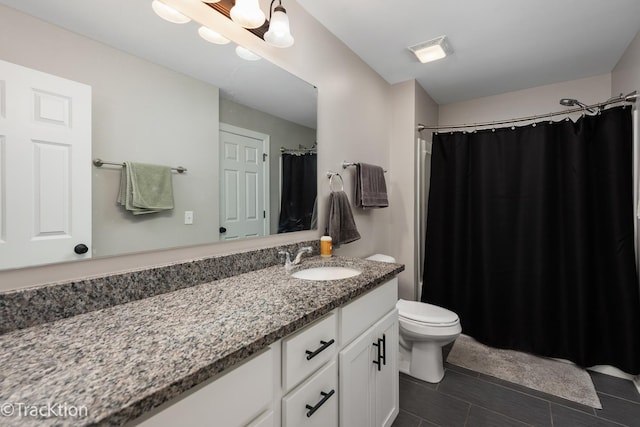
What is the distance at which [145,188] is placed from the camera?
1.00 m

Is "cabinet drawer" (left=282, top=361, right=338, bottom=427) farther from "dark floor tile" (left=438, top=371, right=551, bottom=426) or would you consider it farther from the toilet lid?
"dark floor tile" (left=438, top=371, right=551, bottom=426)

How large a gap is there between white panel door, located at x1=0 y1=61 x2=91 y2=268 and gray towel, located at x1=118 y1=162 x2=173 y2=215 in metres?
0.10

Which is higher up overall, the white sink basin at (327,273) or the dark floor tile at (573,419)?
the white sink basin at (327,273)

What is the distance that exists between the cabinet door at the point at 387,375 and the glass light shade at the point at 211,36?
4.69 ft

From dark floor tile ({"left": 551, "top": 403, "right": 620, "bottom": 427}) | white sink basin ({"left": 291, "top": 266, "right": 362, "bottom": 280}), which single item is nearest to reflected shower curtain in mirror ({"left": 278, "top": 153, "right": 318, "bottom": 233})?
white sink basin ({"left": 291, "top": 266, "right": 362, "bottom": 280})

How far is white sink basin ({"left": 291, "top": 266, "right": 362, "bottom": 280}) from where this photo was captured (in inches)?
57.1

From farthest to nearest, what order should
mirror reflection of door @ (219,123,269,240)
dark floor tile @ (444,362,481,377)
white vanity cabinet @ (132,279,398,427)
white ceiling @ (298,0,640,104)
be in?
dark floor tile @ (444,362,481,377) → white ceiling @ (298,0,640,104) → mirror reflection of door @ (219,123,269,240) → white vanity cabinet @ (132,279,398,427)

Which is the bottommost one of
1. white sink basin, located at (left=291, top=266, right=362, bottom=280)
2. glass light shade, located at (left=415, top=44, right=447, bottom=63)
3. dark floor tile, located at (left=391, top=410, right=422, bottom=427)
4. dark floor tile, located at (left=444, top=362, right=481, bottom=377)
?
dark floor tile, located at (left=391, top=410, right=422, bottom=427)

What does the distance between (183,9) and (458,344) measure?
284 cm

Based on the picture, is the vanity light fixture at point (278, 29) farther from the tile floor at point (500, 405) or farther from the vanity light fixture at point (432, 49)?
the tile floor at point (500, 405)

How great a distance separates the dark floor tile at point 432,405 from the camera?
159 centimetres

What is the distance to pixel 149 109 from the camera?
101cm

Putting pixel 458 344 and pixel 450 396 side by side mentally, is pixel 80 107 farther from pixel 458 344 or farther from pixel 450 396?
pixel 458 344

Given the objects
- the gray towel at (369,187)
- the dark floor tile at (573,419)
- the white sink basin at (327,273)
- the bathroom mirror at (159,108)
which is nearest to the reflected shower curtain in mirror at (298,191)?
the bathroom mirror at (159,108)
